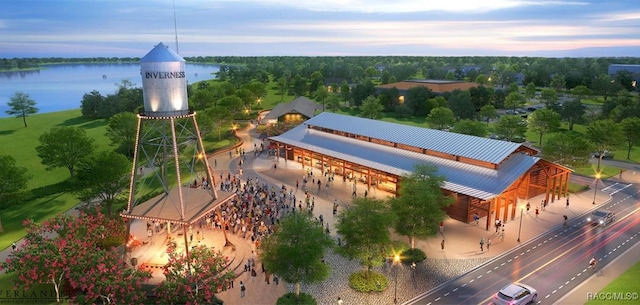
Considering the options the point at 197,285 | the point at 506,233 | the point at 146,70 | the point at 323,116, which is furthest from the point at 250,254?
the point at 323,116

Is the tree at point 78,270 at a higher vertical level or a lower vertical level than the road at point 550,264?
higher

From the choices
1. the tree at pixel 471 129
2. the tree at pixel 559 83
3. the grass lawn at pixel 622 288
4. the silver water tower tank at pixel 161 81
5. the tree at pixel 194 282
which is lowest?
the grass lawn at pixel 622 288

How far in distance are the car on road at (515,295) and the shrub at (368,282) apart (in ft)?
26.4

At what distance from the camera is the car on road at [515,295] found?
27.3 metres

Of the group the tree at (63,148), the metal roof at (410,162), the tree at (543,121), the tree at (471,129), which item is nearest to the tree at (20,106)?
the tree at (63,148)

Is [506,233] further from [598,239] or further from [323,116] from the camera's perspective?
[323,116]

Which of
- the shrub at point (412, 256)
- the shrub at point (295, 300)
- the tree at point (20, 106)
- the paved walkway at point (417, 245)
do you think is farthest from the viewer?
the tree at point (20, 106)

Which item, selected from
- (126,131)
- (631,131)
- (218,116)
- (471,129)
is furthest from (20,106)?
(631,131)

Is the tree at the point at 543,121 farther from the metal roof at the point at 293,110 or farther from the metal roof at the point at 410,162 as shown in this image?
the metal roof at the point at 293,110

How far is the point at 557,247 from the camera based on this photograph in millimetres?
36656

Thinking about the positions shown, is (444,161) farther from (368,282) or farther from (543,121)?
(543,121)

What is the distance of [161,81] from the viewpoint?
32344 mm

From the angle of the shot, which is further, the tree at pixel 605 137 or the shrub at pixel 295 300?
the tree at pixel 605 137

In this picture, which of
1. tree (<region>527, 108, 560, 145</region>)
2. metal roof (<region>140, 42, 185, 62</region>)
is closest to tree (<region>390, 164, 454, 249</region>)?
metal roof (<region>140, 42, 185, 62</region>)
